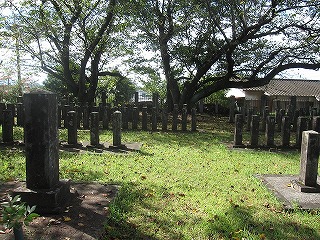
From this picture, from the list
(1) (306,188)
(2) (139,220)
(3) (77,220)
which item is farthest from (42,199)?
(1) (306,188)

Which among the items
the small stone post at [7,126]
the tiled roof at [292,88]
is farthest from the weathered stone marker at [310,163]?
the tiled roof at [292,88]

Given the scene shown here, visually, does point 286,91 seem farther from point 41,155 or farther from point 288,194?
point 41,155

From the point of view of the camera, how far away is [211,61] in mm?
17344

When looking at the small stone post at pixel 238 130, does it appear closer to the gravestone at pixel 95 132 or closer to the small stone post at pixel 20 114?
the gravestone at pixel 95 132

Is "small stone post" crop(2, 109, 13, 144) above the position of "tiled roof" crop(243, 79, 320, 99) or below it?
below

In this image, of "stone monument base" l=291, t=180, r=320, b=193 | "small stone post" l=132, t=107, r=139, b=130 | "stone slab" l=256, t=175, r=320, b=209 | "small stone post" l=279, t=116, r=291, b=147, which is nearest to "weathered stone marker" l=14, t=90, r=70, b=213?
"stone slab" l=256, t=175, r=320, b=209

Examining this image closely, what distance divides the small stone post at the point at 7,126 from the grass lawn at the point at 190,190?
0.93m

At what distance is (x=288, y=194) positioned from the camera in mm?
5098

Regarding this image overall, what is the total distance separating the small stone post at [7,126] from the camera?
838cm

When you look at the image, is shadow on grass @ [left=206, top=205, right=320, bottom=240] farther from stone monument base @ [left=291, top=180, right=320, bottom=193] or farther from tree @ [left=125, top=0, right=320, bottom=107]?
tree @ [left=125, top=0, right=320, bottom=107]

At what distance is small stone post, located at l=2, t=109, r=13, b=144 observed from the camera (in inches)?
330

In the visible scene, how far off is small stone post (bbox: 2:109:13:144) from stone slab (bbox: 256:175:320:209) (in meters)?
6.87

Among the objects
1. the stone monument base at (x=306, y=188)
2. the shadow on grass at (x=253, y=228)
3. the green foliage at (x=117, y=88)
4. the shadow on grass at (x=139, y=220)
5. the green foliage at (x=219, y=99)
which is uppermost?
the green foliage at (x=117, y=88)

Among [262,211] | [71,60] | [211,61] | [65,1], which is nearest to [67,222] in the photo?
[262,211]
